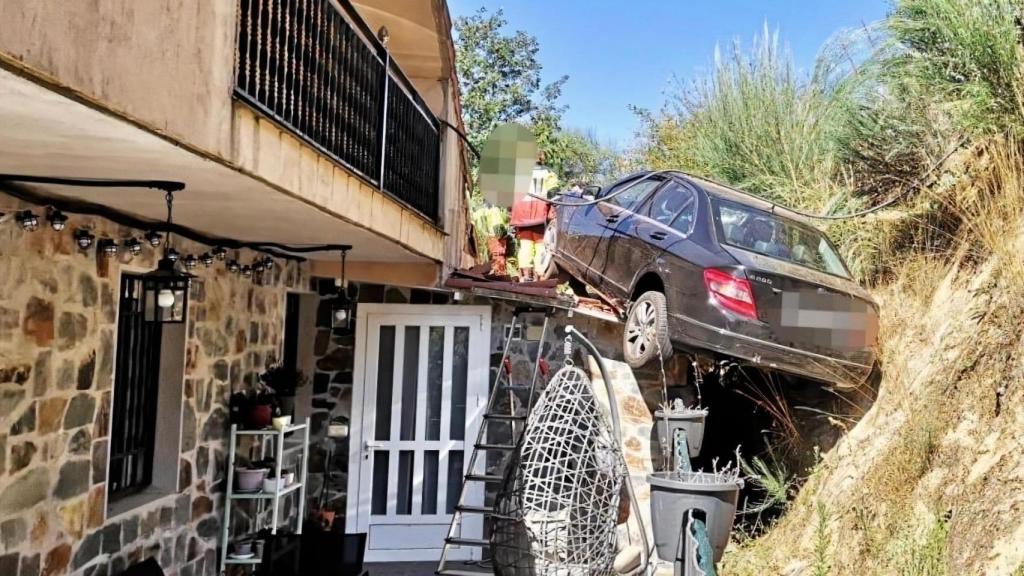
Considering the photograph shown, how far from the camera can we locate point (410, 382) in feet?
27.7

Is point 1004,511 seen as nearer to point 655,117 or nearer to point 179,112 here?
point 179,112

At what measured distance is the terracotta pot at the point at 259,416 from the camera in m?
6.55

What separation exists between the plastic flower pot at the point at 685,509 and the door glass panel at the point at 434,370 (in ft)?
17.9

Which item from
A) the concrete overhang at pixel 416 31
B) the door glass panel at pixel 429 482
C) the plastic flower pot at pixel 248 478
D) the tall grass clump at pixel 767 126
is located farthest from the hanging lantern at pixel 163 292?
the tall grass clump at pixel 767 126

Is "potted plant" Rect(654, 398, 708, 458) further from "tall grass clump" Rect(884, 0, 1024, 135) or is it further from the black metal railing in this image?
"tall grass clump" Rect(884, 0, 1024, 135)

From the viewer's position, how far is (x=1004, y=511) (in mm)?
4062

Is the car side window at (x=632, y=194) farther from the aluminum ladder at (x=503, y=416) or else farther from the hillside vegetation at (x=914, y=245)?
the hillside vegetation at (x=914, y=245)

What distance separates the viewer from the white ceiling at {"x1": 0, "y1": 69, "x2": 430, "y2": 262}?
211 centimetres

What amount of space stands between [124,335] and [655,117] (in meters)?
13.4

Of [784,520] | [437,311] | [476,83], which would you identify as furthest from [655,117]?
[784,520]

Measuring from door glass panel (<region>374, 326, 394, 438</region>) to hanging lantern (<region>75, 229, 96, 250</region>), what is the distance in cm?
433

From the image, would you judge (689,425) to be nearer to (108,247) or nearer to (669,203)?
(669,203)

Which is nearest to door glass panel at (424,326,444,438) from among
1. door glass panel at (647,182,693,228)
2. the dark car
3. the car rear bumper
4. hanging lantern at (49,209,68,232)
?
the dark car

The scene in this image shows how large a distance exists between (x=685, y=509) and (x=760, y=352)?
321 centimetres
